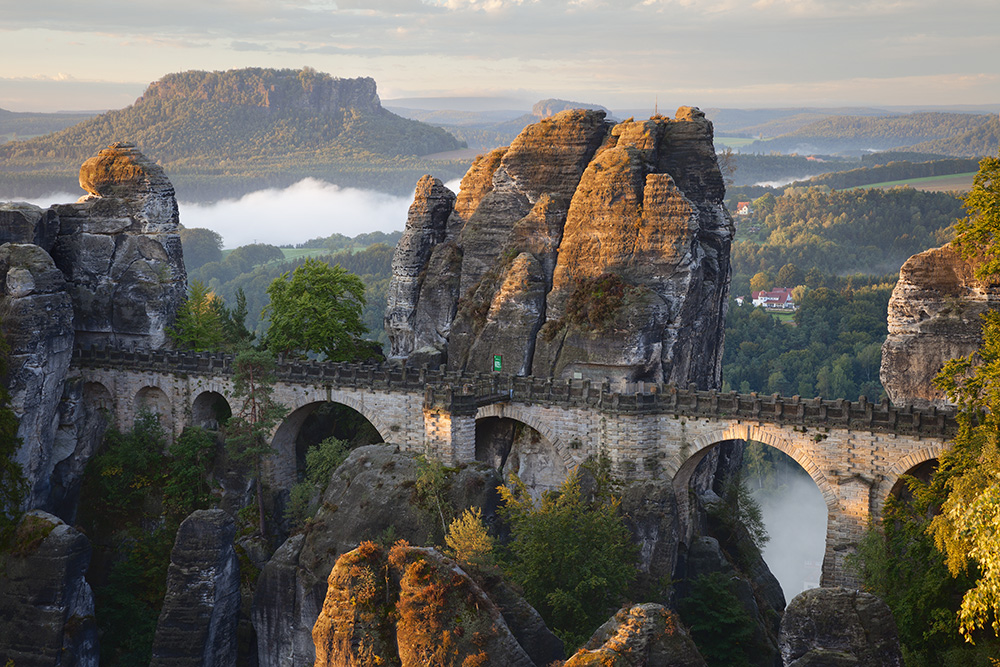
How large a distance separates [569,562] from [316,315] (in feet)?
77.8

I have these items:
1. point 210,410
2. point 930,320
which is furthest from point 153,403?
point 930,320

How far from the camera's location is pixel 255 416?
51.6 meters

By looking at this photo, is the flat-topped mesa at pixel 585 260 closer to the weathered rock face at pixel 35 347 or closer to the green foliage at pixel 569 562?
the green foliage at pixel 569 562

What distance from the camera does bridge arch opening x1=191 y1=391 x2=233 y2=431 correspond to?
54.6 m

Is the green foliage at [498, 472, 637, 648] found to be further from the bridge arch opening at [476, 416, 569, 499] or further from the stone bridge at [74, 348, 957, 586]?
the bridge arch opening at [476, 416, 569, 499]

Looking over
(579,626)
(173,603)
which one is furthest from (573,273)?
(173,603)

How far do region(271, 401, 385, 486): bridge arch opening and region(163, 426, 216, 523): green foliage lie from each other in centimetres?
352

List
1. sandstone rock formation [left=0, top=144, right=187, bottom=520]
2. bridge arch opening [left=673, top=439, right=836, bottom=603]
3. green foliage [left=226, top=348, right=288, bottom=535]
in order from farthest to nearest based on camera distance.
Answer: bridge arch opening [left=673, top=439, right=836, bottom=603]
sandstone rock formation [left=0, top=144, right=187, bottom=520]
green foliage [left=226, top=348, right=288, bottom=535]

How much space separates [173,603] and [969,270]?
3472 cm

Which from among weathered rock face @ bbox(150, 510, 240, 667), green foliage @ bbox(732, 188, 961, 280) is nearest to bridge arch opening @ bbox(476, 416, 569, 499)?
weathered rock face @ bbox(150, 510, 240, 667)

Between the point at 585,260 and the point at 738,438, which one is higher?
the point at 585,260

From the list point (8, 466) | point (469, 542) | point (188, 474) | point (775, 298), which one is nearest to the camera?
point (469, 542)

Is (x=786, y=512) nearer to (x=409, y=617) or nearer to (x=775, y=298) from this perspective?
(x=775, y=298)

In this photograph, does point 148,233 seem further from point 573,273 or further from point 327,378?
point 573,273
